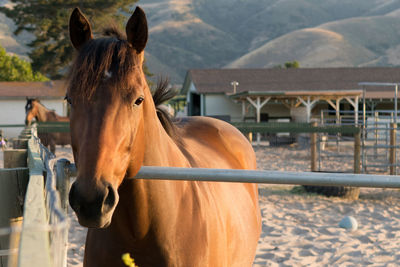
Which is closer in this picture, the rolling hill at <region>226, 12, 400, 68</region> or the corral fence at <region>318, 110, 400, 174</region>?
the corral fence at <region>318, 110, 400, 174</region>

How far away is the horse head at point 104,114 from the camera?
1.54 m

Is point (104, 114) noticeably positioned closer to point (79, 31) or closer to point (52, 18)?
point (79, 31)

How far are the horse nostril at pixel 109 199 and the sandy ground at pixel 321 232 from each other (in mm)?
3645

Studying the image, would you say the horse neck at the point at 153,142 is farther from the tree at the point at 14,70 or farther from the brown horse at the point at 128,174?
the tree at the point at 14,70

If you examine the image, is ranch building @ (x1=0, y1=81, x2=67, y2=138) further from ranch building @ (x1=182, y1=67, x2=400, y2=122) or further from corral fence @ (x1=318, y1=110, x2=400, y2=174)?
corral fence @ (x1=318, y1=110, x2=400, y2=174)

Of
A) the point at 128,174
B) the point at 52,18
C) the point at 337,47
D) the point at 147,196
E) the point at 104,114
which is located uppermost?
the point at 337,47

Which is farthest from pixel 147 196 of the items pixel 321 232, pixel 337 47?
pixel 337 47

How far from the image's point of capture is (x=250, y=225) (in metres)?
3.40

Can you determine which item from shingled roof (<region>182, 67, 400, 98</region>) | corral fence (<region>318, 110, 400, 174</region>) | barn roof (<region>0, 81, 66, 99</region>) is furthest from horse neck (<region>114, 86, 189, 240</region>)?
shingled roof (<region>182, 67, 400, 98</region>)

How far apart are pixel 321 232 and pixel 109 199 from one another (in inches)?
208

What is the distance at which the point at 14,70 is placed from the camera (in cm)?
3888

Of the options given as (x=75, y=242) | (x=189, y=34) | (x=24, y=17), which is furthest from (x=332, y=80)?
(x=189, y=34)

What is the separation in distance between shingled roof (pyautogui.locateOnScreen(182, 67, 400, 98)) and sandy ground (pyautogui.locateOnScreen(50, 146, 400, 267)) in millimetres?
20662

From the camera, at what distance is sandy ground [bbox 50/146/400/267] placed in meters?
5.20
